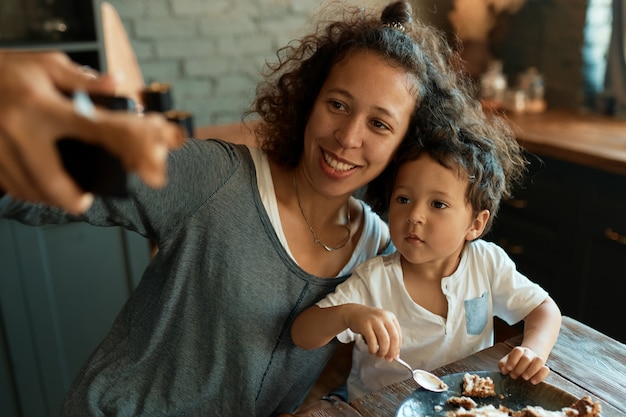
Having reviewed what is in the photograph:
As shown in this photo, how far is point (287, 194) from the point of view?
1.32 m

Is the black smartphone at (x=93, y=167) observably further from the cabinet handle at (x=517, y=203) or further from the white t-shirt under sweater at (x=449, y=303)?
the cabinet handle at (x=517, y=203)

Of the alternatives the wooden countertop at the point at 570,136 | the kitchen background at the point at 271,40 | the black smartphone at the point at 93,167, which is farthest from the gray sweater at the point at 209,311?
the kitchen background at the point at 271,40

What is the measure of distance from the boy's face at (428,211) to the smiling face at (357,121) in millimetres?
80

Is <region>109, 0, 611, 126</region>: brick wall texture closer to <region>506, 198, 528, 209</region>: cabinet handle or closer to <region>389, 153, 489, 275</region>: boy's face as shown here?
<region>506, 198, 528, 209</region>: cabinet handle

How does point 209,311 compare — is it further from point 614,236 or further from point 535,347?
point 614,236

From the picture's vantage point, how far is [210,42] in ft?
9.29

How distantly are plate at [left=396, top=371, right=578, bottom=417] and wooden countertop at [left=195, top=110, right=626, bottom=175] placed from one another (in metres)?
1.17

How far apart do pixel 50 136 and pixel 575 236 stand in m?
2.34

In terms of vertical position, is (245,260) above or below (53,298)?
above

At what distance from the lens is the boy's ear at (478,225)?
1264 mm

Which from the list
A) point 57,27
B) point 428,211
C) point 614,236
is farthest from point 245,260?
point 614,236

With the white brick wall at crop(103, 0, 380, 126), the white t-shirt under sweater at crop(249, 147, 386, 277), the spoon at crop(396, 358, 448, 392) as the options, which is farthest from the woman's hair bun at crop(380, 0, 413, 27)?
the white brick wall at crop(103, 0, 380, 126)

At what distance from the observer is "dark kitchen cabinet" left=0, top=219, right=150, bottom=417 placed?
2039mm

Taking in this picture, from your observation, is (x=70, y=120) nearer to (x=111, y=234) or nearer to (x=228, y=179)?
(x=228, y=179)
